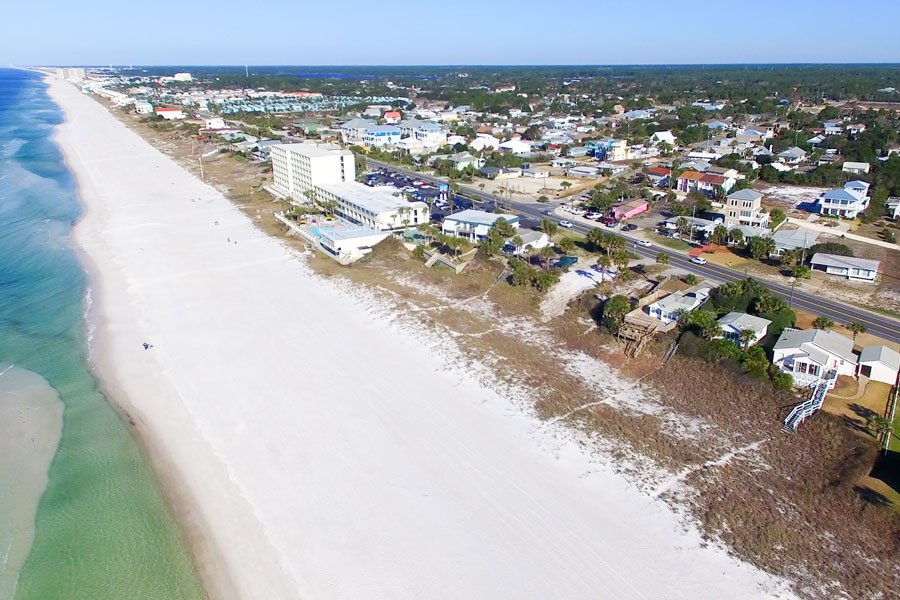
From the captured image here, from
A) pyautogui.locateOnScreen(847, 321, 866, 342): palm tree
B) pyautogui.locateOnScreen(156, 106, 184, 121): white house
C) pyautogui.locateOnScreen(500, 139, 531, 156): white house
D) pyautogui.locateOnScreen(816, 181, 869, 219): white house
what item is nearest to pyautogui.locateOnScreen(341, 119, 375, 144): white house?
pyautogui.locateOnScreen(500, 139, 531, 156): white house

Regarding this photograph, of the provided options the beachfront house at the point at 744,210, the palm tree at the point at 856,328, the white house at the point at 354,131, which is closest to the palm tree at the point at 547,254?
the palm tree at the point at 856,328

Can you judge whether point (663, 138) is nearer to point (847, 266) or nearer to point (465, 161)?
point (465, 161)

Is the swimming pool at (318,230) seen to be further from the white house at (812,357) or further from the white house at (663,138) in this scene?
the white house at (663,138)

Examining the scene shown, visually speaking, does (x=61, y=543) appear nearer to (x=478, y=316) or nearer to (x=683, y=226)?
(x=478, y=316)

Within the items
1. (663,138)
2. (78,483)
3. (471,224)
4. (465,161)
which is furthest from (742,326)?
(663,138)

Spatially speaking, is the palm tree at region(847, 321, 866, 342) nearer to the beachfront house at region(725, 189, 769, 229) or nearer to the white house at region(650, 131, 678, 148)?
the beachfront house at region(725, 189, 769, 229)

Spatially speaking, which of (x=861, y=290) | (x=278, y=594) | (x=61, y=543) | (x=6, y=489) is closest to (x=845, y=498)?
(x=278, y=594)
